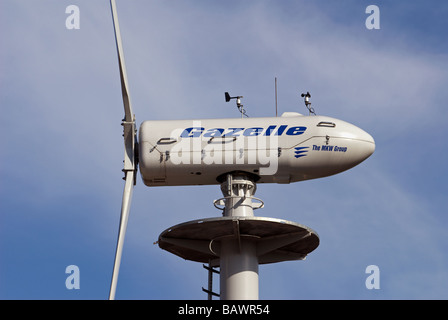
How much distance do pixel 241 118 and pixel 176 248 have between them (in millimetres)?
7665

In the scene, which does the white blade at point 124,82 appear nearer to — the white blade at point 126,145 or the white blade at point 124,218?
the white blade at point 126,145

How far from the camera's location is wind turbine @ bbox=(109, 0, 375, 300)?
1560 inches

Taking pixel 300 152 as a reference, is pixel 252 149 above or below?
above

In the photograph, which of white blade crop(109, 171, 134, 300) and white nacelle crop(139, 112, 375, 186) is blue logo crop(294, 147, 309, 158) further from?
white blade crop(109, 171, 134, 300)

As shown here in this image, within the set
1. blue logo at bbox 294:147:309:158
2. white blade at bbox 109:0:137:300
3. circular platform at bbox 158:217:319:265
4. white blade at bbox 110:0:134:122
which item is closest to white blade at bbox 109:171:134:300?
white blade at bbox 109:0:137:300

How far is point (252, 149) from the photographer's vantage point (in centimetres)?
3962

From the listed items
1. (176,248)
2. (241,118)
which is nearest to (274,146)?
(241,118)

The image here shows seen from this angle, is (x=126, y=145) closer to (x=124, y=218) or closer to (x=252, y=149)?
(x=124, y=218)

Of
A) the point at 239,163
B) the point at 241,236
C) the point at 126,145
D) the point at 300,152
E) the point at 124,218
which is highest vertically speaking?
the point at 126,145

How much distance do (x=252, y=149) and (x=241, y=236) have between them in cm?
450

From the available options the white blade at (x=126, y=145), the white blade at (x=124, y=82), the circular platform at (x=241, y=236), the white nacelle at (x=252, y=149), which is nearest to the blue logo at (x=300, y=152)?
the white nacelle at (x=252, y=149)

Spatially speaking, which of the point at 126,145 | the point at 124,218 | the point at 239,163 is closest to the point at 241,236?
the point at 239,163

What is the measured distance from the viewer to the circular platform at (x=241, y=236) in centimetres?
3984
